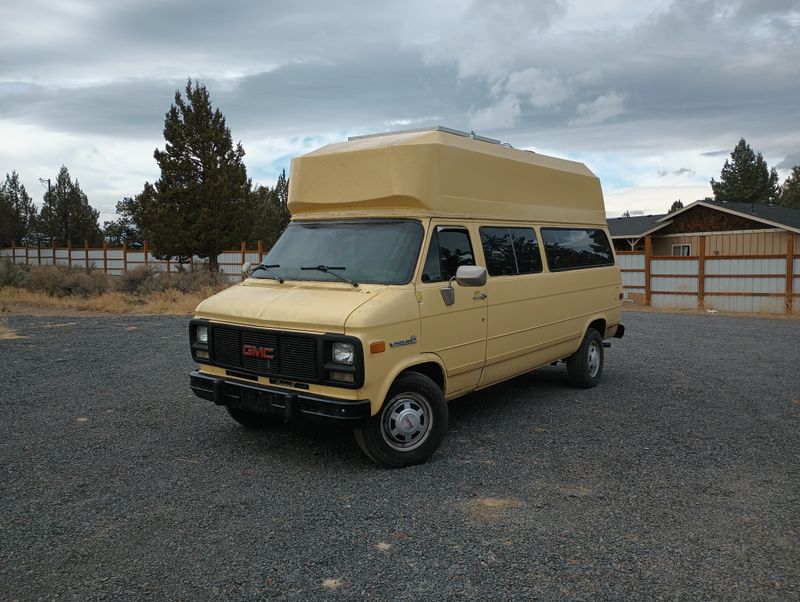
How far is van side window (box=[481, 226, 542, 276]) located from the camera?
20.6ft

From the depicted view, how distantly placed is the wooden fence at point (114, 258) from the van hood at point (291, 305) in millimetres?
21574

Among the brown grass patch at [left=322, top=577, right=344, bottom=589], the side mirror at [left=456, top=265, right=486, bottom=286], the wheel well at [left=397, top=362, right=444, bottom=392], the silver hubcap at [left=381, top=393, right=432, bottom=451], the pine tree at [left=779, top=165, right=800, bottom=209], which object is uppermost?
the pine tree at [left=779, top=165, right=800, bottom=209]

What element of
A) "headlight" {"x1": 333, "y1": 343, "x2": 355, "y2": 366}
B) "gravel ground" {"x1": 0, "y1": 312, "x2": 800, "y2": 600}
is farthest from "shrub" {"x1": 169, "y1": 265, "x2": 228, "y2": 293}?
"headlight" {"x1": 333, "y1": 343, "x2": 355, "y2": 366}

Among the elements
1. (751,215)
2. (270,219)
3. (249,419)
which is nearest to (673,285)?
(751,215)

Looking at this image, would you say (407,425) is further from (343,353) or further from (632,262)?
(632,262)

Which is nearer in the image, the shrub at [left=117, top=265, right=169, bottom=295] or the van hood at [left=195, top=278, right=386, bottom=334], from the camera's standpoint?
the van hood at [left=195, top=278, right=386, bottom=334]

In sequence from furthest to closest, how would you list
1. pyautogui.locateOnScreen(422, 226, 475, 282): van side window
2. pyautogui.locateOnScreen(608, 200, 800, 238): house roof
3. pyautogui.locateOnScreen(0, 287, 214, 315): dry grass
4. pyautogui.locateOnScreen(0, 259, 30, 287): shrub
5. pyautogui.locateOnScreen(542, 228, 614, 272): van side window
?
1. pyautogui.locateOnScreen(608, 200, 800, 238): house roof
2. pyautogui.locateOnScreen(0, 259, 30, 287): shrub
3. pyautogui.locateOnScreen(0, 287, 214, 315): dry grass
4. pyautogui.locateOnScreen(542, 228, 614, 272): van side window
5. pyautogui.locateOnScreen(422, 226, 475, 282): van side window

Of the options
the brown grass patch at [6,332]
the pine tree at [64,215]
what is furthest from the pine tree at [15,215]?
the brown grass patch at [6,332]

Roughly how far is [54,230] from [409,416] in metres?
49.8

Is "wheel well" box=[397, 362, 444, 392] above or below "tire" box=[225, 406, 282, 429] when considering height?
above

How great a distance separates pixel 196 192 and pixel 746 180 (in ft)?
152

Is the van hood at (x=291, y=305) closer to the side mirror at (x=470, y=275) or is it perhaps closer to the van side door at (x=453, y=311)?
the van side door at (x=453, y=311)

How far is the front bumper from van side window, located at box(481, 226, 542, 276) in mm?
2246

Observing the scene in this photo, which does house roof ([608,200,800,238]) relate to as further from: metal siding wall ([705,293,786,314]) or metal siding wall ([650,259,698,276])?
Result: metal siding wall ([705,293,786,314])
